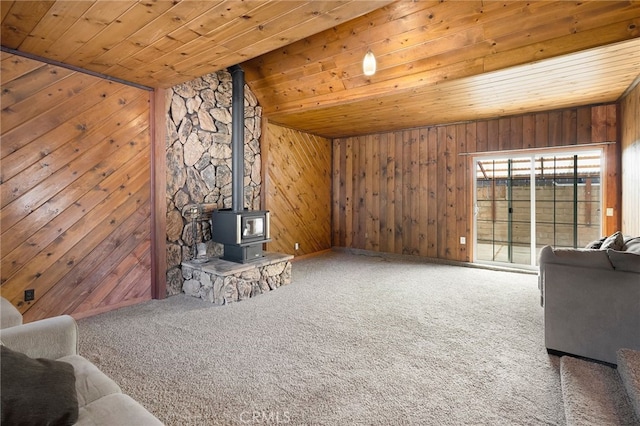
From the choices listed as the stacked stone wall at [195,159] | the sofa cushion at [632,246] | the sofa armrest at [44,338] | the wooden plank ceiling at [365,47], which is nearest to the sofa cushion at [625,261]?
the sofa cushion at [632,246]

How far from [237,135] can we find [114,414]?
3.72m

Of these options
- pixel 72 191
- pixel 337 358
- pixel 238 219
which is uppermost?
pixel 72 191

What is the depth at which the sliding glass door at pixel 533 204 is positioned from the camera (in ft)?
16.4

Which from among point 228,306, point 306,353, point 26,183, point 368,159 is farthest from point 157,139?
point 368,159

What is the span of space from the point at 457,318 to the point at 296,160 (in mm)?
4061

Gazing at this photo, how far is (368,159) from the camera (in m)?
6.91

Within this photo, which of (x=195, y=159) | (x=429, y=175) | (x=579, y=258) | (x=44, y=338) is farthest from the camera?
(x=429, y=175)

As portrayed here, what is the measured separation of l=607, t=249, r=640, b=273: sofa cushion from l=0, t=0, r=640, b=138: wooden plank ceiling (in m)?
1.88

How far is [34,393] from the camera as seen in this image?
1127 mm

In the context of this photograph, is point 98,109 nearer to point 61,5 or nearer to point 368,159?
point 61,5

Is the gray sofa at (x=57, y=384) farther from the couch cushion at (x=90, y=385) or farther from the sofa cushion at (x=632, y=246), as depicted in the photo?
the sofa cushion at (x=632, y=246)

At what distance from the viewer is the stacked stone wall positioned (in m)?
4.11

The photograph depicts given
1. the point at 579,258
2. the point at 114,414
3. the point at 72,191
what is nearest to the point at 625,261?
the point at 579,258

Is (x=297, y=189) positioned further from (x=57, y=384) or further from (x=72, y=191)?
(x=57, y=384)
